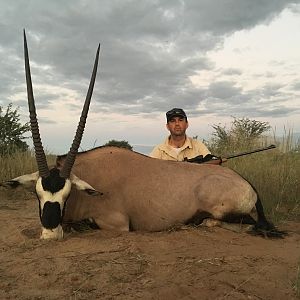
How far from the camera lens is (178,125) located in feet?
21.3

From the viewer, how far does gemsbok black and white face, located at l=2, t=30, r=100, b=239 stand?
411 cm

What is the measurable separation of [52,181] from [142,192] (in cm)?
108

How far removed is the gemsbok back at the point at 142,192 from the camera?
15.1ft

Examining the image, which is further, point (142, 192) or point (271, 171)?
point (271, 171)

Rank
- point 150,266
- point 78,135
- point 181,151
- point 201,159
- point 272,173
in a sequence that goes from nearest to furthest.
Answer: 1. point 150,266
2. point 78,135
3. point 201,159
4. point 181,151
5. point 272,173

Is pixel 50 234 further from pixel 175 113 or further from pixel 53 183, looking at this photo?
pixel 175 113

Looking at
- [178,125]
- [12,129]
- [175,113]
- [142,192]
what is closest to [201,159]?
[178,125]

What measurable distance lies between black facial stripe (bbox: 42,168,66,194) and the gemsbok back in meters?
0.09

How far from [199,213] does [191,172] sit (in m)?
0.51

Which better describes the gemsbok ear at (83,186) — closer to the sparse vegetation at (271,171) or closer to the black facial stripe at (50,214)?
the black facial stripe at (50,214)

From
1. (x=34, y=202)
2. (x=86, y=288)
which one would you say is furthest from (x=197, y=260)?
(x=34, y=202)

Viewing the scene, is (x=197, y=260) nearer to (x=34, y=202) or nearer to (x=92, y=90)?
(x=92, y=90)

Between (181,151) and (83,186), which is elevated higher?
(181,151)

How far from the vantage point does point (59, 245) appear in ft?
12.8
